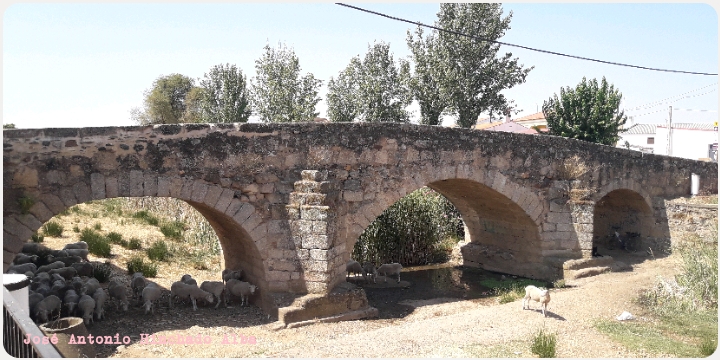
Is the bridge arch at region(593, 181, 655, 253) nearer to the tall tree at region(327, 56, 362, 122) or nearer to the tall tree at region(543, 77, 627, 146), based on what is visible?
the tall tree at region(543, 77, 627, 146)

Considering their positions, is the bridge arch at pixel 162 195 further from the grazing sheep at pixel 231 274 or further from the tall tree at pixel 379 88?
the tall tree at pixel 379 88

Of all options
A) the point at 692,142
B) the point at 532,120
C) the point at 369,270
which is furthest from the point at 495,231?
the point at 532,120

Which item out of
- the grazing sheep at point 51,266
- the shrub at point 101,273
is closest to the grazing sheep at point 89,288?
the grazing sheep at point 51,266

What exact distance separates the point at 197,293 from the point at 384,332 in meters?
3.35

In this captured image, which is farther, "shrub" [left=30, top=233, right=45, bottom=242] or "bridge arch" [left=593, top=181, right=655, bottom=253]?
"bridge arch" [left=593, top=181, right=655, bottom=253]

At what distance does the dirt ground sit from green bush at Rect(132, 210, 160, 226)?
313 inches

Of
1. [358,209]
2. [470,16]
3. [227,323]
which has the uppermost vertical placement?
[470,16]

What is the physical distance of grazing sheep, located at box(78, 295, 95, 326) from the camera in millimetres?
8047

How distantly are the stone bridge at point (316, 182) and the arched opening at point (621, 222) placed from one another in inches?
14.4

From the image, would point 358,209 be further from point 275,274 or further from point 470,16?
point 470,16

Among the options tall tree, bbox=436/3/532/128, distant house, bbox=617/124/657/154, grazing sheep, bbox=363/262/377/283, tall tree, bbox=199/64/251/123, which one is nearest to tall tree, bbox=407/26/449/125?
tall tree, bbox=436/3/532/128

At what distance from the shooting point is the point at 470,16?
83.6 ft

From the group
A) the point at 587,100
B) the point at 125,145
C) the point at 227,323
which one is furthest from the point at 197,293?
the point at 587,100

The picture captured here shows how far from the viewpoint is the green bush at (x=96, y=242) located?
12.8 meters
